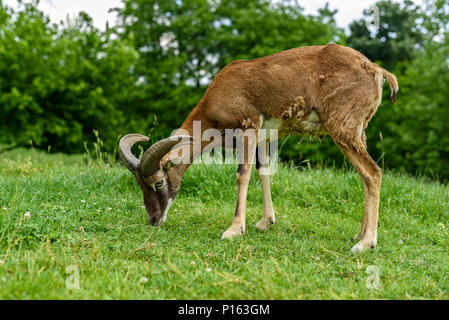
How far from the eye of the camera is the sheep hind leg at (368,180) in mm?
4801

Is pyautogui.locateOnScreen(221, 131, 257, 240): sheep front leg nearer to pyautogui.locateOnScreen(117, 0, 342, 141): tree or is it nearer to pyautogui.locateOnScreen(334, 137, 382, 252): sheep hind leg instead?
pyautogui.locateOnScreen(334, 137, 382, 252): sheep hind leg

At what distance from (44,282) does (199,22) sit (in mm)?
24345

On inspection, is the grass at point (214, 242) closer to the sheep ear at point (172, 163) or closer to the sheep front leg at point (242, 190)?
the sheep front leg at point (242, 190)

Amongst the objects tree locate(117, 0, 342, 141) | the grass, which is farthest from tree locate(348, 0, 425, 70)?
the grass

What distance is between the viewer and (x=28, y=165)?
8.45 meters

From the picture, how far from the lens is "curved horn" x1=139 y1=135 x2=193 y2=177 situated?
17.3 feet

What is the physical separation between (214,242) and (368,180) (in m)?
1.79

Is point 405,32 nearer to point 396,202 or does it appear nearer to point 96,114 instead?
point 96,114

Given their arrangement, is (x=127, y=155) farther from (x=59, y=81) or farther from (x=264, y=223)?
(x=59, y=81)

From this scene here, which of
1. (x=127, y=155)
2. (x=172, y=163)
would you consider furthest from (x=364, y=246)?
(x=127, y=155)

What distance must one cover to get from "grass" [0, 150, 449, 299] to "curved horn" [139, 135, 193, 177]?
2.25 feet

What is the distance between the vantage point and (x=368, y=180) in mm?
4832

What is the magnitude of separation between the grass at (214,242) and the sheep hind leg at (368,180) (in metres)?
0.21
